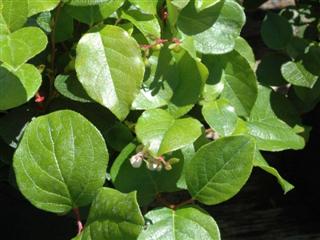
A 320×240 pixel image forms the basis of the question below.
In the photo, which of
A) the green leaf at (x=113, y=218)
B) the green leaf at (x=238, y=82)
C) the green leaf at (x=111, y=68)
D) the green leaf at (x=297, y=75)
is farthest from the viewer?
the green leaf at (x=297, y=75)

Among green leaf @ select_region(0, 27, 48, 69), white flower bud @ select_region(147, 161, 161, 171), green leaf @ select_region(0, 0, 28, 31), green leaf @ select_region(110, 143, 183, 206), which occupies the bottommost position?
green leaf @ select_region(110, 143, 183, 206)

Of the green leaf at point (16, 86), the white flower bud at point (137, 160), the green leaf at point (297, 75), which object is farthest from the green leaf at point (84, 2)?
the green leaf at point (297, 75)

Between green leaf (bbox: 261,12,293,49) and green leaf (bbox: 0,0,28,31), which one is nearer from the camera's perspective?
green leaf (bbox: 0,0,28,31)

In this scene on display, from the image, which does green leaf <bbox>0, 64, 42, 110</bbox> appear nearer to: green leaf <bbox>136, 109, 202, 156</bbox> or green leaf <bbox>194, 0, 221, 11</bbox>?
green leaf <bbox>136, 109, 202, 156</bbox>

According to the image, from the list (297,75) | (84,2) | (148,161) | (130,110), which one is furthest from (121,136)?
(297,75)

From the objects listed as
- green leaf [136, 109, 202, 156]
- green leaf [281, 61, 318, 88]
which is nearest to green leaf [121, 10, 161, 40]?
green leaf [136, 109, 202, 156]

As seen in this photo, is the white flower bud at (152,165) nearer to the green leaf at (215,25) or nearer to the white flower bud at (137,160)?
the white flower bud at (137,160)

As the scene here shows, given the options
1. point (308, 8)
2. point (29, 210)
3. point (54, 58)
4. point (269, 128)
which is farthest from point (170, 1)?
point (308, 8)

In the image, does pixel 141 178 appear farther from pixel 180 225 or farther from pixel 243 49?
pixel 243 49
